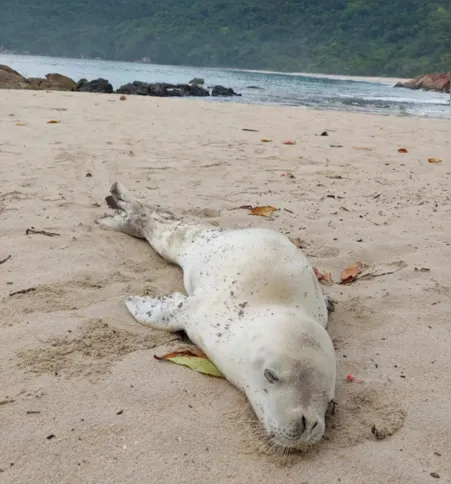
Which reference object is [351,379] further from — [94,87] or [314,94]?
[314,94]

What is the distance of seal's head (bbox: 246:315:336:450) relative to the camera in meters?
2.00

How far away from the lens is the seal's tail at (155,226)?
358 cm

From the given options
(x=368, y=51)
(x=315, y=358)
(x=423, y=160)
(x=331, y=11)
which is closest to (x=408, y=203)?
(x=423, y=160)

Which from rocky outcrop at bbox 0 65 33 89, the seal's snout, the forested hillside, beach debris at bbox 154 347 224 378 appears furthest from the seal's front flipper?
the forested hillside

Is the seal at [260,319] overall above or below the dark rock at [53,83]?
above

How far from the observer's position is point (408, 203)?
4.89 metres

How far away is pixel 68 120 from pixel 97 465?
6794mm

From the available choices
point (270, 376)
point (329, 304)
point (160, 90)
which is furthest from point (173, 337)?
point (160, 90)

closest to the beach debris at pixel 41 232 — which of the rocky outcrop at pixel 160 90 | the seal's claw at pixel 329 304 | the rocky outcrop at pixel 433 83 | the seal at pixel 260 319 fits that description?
the seal at pixel 260 319

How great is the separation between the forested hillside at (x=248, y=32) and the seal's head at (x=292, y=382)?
6684 cm

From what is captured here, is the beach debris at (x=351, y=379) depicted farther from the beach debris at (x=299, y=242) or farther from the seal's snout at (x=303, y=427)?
the beach debris at (x=299, y=242)

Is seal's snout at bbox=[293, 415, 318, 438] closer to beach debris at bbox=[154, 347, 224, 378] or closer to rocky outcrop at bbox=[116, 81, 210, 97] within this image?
beach debris at bbox=[154, 347, 224, 378]

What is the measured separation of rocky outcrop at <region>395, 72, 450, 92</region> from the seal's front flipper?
40699mm

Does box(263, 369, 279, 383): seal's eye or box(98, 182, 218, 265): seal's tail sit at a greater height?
box(263, 369, 279, 383): seal's eye
